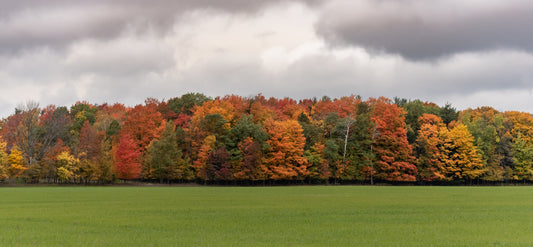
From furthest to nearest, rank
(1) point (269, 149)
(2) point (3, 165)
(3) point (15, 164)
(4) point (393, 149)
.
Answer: (4) point (393, 149) < (1) point (269, 149) < (3) point (15, 164) < (2) point (3, 165)

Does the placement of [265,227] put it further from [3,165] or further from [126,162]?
[3,165]

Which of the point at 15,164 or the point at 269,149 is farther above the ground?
the point at 269,149

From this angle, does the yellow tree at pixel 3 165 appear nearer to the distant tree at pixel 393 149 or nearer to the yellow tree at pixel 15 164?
the yellow tree at pixel 15 164

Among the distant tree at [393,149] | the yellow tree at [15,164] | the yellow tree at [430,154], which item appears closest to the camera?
the yellow tree at [15,164]

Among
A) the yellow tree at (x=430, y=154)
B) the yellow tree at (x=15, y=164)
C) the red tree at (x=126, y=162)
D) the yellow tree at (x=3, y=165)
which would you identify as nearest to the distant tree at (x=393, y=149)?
the yellow tree at (x=430, y=154)

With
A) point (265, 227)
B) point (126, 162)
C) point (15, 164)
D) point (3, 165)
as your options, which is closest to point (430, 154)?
point (126, 162)

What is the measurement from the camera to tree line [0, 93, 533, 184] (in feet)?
270

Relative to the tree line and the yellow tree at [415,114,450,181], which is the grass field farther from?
the yellow tree at [415,114,450,181]

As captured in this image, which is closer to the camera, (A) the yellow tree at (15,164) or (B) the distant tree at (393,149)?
(A) the yellow tree at (15,164)

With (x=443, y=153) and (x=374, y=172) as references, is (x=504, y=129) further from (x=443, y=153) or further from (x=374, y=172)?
(x=374, y=172)

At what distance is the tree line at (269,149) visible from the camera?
8231 cm

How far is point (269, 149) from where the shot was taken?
85.2m

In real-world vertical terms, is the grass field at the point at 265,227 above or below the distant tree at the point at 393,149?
below

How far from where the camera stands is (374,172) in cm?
8744
